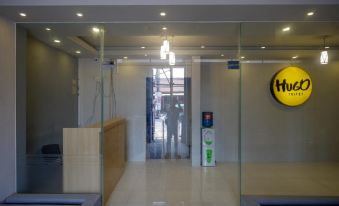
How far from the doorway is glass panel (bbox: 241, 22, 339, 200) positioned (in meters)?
1.43

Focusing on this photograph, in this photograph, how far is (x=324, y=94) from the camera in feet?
17.3

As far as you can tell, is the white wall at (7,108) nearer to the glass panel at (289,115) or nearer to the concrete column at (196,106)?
the glass panel at (289,115)

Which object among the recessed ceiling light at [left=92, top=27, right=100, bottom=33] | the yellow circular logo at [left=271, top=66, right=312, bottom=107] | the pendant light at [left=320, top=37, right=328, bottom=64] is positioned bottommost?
the yellow circular logo at [left=271, top=66, right=312, bottom=107]

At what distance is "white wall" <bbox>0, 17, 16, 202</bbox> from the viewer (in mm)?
3777

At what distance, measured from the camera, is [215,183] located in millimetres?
5141

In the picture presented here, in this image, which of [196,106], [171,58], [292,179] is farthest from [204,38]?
[292,179]

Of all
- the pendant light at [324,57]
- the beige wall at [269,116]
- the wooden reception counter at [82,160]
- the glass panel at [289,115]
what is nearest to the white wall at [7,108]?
the wooden reception counter at [82,160]

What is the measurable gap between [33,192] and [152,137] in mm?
2965

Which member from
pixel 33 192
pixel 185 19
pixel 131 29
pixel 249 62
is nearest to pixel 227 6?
pixel 185 19

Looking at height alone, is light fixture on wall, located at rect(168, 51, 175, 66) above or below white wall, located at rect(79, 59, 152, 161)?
above

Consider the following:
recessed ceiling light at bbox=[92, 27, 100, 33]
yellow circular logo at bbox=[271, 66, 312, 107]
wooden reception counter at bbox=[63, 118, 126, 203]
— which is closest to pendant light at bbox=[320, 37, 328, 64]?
yellow circular logo at bbox=[271, 66, 312, 107]

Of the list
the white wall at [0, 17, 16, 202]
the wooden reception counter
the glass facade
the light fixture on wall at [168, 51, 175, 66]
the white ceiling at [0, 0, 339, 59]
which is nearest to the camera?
the white ceiling at [0, 0, 339, 59]

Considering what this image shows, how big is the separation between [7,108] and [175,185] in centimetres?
298

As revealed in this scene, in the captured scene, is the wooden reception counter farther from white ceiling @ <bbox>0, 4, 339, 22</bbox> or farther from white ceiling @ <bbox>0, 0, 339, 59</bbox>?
white ceiling @ <bbox>0, 4, 339, 22</bbox>
